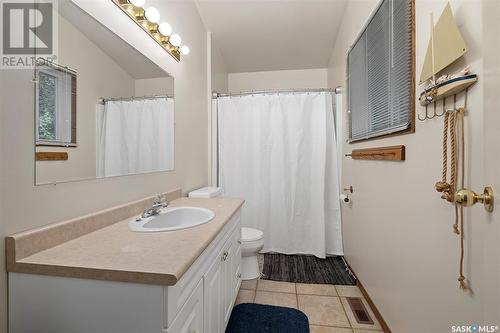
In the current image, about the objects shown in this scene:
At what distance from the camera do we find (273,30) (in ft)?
8.55

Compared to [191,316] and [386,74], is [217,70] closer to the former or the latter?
[386,74]

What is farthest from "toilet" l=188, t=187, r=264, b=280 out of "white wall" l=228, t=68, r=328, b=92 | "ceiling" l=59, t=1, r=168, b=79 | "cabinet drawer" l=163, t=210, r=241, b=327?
"white wall" l=228, t=68, r=328, b=92

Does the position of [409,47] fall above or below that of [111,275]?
above

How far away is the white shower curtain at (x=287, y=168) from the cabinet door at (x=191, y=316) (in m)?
1.77

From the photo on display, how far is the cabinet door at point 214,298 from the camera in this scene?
1.02 metres

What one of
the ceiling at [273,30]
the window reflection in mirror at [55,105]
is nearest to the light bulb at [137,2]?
the window reflection in mirror at [55,105]

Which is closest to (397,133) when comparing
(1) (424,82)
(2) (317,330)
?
(1) (424,82)

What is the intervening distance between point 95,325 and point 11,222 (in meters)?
0.42

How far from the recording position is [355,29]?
1971mm

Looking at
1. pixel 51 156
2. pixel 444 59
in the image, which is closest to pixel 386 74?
pixel 444 59

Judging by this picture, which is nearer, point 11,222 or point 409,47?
point 11,222

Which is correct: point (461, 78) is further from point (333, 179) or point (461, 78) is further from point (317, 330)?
point (333, 179)

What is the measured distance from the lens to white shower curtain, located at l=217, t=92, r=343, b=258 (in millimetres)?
2576

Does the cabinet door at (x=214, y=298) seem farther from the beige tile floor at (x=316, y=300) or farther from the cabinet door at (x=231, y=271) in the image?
the beige tile floor at (x=316, y=300)
